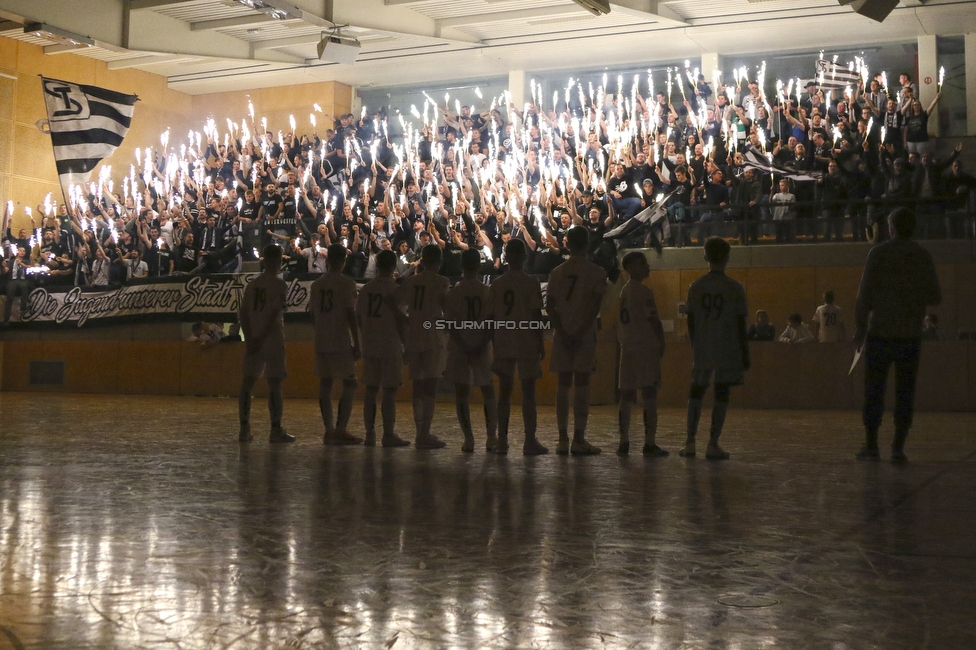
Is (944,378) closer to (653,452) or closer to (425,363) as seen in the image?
(653,452)

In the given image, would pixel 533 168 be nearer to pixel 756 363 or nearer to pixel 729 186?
pixel 729 186

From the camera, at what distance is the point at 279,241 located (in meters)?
20.2

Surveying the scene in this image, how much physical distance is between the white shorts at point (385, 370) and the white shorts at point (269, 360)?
2.92 feet

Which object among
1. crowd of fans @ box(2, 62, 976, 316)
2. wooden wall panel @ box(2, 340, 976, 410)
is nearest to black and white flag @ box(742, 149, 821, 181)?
crowd of fans @ box(2, 62, 976, 316)

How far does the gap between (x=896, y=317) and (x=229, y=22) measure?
19672 mm

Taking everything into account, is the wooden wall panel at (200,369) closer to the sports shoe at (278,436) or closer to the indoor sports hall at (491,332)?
the indoor sports hall at (491,332)

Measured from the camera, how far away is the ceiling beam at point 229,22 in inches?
914

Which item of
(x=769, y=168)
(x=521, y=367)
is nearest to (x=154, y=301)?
(x=769, y=168)

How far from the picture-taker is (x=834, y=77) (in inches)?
858

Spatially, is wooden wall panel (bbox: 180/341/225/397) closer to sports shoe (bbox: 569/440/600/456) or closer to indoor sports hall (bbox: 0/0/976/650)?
indoor sports hall (bbox: 0/0/976/650)

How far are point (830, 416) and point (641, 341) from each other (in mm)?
6821

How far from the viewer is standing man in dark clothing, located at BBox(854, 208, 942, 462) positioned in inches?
294

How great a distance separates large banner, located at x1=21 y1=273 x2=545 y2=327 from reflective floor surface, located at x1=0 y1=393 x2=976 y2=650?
1124 cm

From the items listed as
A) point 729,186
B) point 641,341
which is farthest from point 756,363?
point 641,341
